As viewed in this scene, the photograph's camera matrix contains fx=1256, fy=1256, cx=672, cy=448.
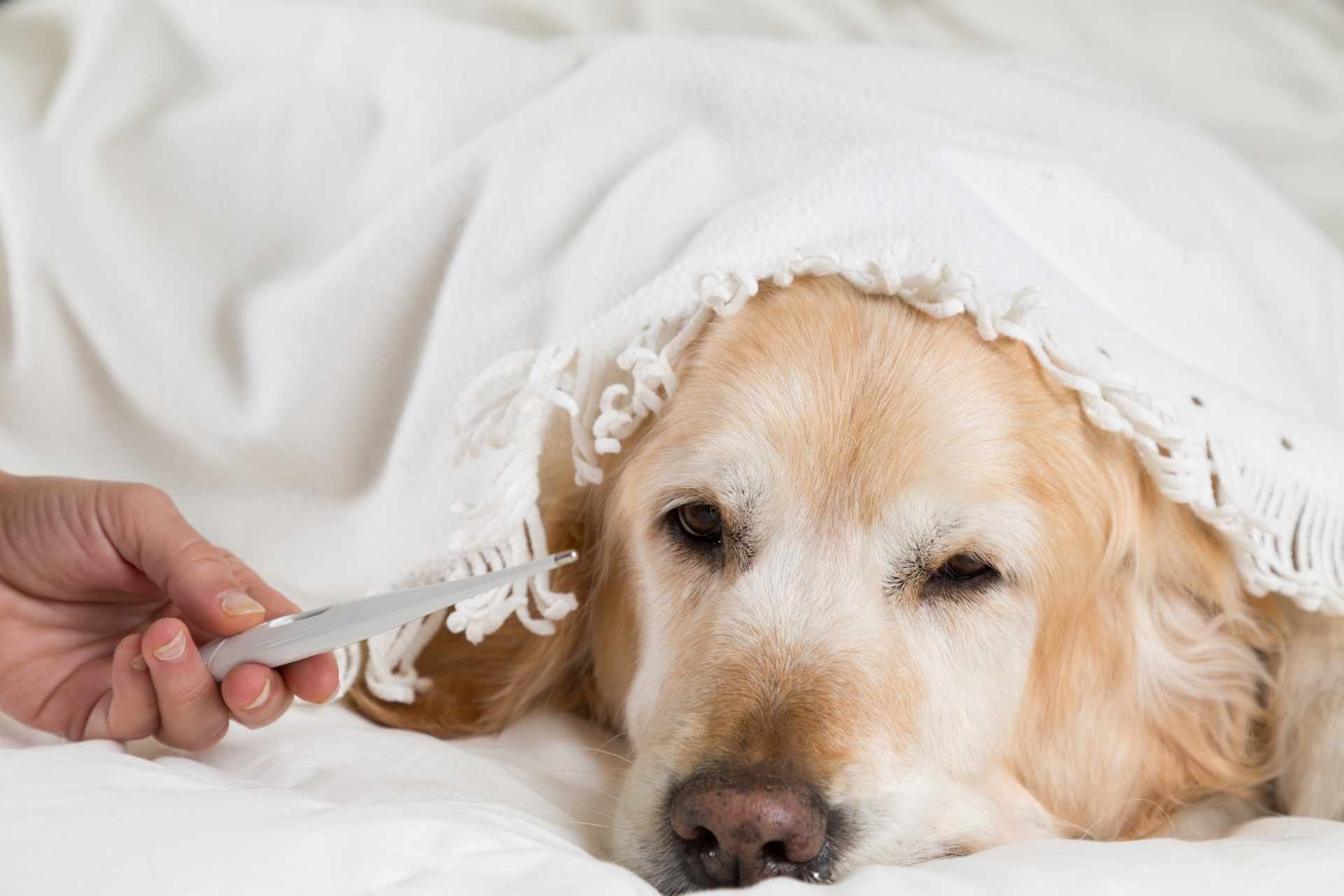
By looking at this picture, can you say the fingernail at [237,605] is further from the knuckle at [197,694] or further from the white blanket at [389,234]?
the white blanket at [389,234]

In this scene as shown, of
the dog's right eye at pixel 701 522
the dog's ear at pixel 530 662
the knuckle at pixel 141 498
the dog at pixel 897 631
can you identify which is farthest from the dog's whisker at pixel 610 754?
the knuckle at pixel 141 498

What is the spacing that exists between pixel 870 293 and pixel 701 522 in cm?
38

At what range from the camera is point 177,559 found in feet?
4.71

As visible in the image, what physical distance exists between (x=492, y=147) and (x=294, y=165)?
15.8 inches

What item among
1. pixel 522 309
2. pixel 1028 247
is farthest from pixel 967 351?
pixel 522 309

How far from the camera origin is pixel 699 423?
64.2 inches

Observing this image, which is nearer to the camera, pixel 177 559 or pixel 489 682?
pixel 177 559

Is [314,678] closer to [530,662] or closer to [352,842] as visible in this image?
[352,842]

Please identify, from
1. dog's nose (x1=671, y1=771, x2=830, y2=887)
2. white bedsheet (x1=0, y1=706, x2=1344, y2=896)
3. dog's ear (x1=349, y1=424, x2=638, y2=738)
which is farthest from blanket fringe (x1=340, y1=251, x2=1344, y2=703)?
dog's nose (x1=671, y1=771, x2=830, y2=887)

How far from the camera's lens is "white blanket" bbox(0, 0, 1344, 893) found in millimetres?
1768

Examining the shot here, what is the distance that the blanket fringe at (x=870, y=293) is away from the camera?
1585mm

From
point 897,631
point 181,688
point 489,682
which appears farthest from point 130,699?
point 897,631

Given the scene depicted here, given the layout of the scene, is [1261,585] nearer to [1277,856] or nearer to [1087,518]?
[1087,518]

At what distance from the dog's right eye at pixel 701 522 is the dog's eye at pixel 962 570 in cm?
28
